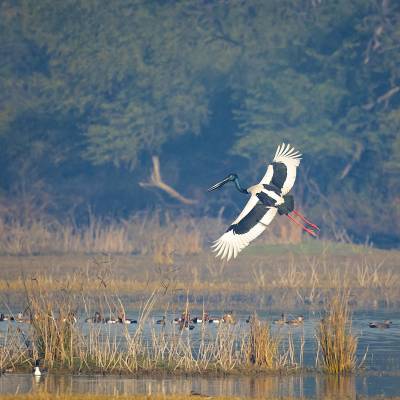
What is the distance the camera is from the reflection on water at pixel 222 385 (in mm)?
16641

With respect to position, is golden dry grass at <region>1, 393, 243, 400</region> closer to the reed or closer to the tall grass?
the tall grass

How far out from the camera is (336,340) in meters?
18.0

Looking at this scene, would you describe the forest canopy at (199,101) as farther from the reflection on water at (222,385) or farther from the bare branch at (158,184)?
the reflection on water at (222,385)

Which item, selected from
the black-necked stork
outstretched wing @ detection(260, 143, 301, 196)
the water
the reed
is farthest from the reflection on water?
outstretched wing @ detection(260, 143, 301, 196)

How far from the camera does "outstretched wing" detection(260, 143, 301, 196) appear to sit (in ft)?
67.2

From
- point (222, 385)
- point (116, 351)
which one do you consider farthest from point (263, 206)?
point (222, 385)

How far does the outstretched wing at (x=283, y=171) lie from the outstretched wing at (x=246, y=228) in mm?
378

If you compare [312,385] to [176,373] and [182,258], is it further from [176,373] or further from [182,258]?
[182,258]

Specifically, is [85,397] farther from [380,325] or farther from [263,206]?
[380,325]

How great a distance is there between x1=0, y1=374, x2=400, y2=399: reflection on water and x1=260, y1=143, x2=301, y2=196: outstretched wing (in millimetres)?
3310

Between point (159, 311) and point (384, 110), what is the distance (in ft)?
78.2

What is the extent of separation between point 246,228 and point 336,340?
9.63ft

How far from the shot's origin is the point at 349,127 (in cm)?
5019

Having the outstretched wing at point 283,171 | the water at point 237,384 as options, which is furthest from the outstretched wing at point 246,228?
the water at point 237,384
